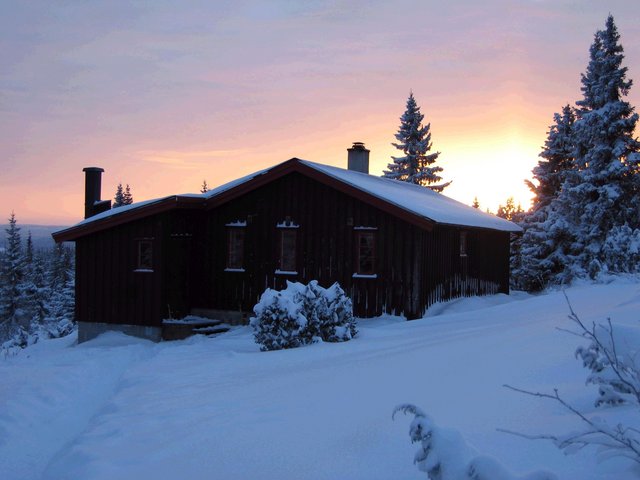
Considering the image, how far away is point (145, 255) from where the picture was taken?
18000 millimetres

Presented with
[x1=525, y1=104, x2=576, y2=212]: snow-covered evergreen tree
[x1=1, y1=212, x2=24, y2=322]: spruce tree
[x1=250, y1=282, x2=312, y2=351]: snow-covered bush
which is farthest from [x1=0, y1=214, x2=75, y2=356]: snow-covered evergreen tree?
[x1=250, y1=282, x2=312, y2=351]: snow-covered bush

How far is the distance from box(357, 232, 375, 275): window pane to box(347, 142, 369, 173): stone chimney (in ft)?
27.9

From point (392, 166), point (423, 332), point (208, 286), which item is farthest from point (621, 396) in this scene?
point (392, 166)

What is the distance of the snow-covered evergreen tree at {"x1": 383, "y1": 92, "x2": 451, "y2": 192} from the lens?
43281 mm

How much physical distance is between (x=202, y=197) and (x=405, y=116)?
92.4ft

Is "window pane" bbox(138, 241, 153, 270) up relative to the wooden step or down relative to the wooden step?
up

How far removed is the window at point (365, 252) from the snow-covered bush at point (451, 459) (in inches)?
541

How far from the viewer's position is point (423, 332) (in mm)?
10445

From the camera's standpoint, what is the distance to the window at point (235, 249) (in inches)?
730

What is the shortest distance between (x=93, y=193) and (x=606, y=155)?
2224cm

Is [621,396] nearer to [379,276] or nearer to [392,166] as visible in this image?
[379,276]

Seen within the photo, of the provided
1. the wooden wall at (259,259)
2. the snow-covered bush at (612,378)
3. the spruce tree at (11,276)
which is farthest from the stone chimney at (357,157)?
the spruce tree at (11,276)

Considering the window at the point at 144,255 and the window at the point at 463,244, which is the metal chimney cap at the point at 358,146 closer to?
the window at the point at 463,244

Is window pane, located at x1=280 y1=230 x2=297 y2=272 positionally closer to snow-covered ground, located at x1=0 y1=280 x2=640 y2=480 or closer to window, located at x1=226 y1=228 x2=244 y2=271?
window, located at x1=226 y1=228 x2=244 y2=271
